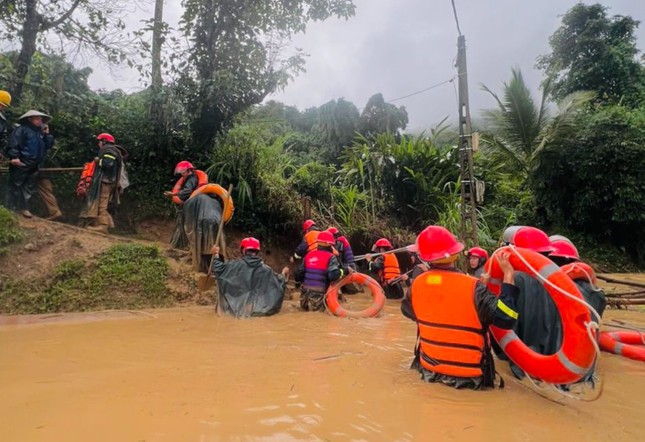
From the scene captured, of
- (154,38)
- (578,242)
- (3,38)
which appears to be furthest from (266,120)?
(578,242)

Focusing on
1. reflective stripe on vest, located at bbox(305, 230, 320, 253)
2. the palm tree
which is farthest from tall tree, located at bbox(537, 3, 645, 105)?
reflective stripe on vest, located at bbox(305, 230, 320, 253)

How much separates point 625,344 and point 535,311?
5.84 feet

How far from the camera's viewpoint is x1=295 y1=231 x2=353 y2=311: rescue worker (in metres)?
6.70

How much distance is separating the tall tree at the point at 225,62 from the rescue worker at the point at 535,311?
22.9 ft

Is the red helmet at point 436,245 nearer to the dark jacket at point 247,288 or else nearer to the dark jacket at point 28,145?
the dark jacket at point 247,288

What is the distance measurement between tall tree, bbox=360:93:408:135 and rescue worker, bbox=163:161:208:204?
1558 centimetres

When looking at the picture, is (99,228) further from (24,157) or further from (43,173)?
(24,157)

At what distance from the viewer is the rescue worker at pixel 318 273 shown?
6.70 m

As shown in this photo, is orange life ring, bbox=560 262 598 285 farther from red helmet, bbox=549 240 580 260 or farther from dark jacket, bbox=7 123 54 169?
dark jacket, bbox=7 123 54 169

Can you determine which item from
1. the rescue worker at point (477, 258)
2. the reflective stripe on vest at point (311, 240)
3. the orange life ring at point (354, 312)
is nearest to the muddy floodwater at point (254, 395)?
the orange life ring at point (354, 312)

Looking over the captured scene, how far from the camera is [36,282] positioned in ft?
18.3

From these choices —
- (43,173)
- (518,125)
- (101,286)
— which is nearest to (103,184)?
(43,173)

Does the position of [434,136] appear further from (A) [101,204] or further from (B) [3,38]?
(B) [3,38]

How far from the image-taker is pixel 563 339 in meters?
2.76
